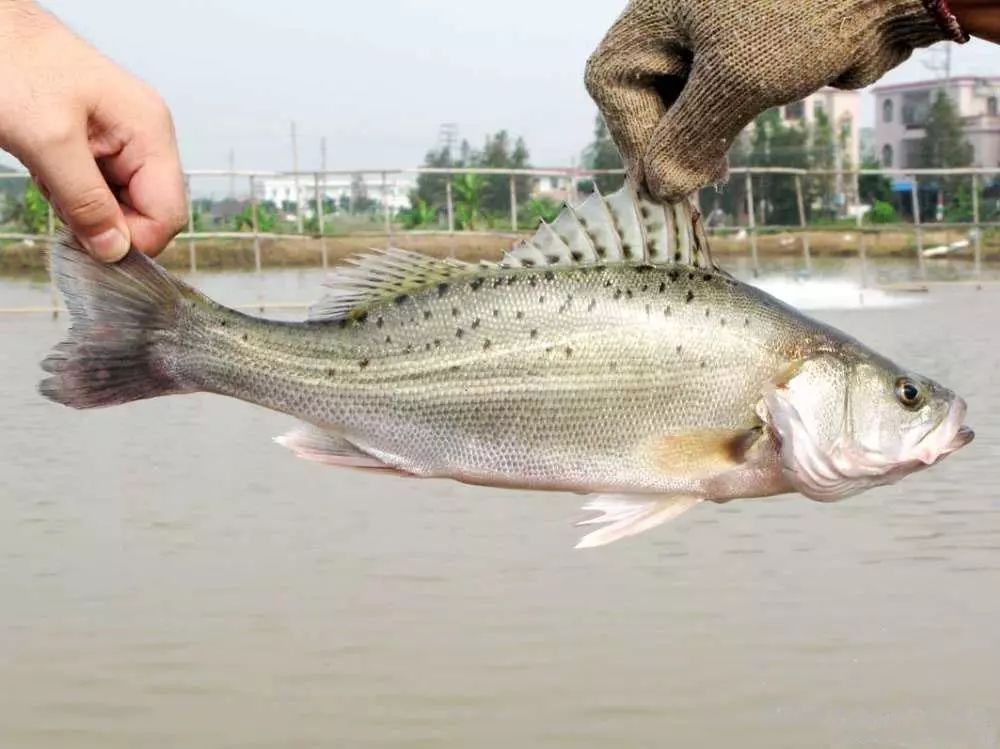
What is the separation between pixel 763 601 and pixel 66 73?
502cm

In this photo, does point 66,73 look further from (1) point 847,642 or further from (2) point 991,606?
(2) point 991,606

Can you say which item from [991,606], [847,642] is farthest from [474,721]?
[991,606]

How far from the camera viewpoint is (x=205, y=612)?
755 cm

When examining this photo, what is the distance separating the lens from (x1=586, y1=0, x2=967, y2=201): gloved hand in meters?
3.94

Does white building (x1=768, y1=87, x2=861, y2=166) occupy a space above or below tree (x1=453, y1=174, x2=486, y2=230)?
above

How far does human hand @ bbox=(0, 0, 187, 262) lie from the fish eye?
1.74 meters

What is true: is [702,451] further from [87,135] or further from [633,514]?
[87,135]

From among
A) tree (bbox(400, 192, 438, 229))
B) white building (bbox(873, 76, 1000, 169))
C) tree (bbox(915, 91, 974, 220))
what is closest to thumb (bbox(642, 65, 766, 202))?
tree (bbox(400, 192, 438, 229))

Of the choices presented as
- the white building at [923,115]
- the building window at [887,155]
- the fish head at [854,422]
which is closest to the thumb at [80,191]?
the fish head at [854,422]

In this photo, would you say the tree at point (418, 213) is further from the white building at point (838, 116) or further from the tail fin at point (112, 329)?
the tail fin at point (112, 329)

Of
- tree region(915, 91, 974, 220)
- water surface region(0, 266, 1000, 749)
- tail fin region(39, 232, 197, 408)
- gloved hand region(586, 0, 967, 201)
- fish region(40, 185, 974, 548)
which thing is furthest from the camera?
tree region(915, 91, 974, 220)

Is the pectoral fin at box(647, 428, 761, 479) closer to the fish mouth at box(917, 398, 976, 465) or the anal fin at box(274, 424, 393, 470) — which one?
the fish mouth at box(917, 398, 976, 465)

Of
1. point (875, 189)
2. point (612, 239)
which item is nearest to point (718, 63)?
point (612, 239)

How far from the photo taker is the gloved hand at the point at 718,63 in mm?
3938
